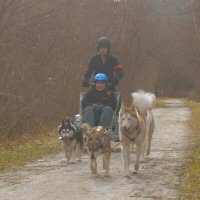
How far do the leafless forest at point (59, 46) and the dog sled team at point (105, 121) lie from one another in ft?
7.27

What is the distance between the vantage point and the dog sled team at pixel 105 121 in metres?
7.74

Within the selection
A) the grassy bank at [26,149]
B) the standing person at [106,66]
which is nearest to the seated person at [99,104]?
the standing person at [106,66]

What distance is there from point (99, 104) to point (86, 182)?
2.94 m

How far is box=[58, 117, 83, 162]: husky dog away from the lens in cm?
909

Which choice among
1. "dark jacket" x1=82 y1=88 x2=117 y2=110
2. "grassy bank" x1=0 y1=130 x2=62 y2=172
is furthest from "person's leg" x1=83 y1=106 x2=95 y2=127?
"grassy bank" x1=0 y1=130 x2=62 y2=172

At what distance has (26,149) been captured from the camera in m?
11.8

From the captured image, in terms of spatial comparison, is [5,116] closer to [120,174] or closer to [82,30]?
[120,174]

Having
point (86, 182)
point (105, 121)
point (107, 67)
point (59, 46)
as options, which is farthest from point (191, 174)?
point (59, 46)

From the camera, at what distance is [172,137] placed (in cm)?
1424

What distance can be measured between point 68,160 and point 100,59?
7.97ft

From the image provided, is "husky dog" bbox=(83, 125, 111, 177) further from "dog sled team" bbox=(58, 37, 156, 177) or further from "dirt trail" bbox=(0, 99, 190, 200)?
"dirt trail" bbox=(0, 99, 190, 200)

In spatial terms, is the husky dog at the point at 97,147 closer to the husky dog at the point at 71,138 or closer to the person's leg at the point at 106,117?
the husky dog at the point at 71,138

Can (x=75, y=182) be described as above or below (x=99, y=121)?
below

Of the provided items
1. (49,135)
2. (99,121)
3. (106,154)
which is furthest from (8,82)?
(106,154)
